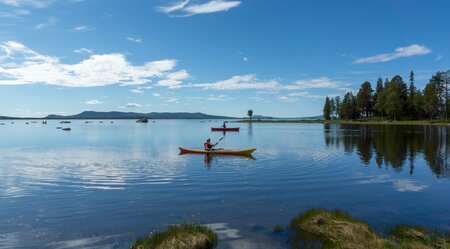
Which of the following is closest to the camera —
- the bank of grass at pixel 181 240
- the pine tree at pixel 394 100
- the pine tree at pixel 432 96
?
the bank of grass at pixel 181 240

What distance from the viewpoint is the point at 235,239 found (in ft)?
41.9

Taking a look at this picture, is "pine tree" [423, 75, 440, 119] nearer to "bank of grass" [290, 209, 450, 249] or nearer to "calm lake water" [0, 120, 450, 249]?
"calm lake water" [0, 120, 450, 249]

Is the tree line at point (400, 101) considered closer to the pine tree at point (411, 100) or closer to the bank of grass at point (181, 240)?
the pine tree at point (411, 100)

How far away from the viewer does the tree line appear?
128000 mm

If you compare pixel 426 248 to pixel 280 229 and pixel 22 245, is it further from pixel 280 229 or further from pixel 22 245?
pixel 22 245

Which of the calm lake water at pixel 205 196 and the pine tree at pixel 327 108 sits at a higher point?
A: the pine tree at pixel 327 108

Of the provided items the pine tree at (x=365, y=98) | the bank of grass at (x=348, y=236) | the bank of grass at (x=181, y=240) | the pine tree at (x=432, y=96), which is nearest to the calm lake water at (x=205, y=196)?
the bank of grass at (x=181, y=240)

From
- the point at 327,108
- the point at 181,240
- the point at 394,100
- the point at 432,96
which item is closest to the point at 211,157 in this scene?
the point at 181,240

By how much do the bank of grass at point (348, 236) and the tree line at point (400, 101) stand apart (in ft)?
420

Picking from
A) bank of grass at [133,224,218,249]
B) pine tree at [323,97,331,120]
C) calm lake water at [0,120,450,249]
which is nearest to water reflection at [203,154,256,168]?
calm lake water at [0,120,450,249]

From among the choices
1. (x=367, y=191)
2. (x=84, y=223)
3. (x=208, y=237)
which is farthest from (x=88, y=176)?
(x=367, y=191)

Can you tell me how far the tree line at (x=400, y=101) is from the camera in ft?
420

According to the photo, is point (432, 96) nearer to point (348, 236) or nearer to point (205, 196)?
point (205, 196)

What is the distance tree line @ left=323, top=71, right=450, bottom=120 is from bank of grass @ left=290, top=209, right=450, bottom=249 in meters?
128
